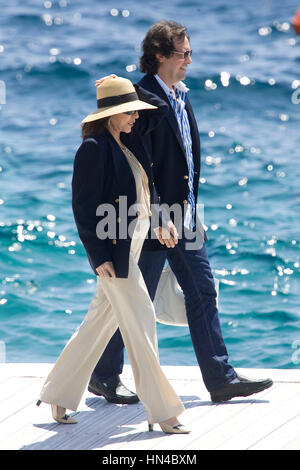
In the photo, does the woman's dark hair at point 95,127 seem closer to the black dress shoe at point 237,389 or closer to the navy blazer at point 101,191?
the navy blazer at point 101,191

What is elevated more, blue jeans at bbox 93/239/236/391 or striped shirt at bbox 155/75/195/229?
striped shirt at bbox 155/75/195/229

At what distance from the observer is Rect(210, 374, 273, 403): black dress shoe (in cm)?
470

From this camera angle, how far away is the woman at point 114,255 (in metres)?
4.20

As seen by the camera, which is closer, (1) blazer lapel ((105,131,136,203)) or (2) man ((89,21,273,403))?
(1) blazer lapel ((105,131,136,203))

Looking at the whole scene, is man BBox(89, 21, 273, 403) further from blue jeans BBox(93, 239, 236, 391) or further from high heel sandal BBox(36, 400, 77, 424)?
high heel sandal BBox(36, 400, 77, 424)

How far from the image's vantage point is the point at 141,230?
4.37 meters

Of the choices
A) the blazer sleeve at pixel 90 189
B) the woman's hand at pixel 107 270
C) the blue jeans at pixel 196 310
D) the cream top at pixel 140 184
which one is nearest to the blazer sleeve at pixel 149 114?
the cream top at pixel 140 184

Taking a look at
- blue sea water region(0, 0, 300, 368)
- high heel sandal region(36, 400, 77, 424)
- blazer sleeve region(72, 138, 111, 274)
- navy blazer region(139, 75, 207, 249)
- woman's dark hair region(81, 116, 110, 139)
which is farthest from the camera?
blue sea water region(0, 0, 300, 368)

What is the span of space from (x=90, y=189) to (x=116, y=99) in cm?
39

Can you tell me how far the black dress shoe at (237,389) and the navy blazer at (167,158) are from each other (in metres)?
0.70

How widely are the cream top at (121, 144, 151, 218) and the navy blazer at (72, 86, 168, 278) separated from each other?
0.20 ft

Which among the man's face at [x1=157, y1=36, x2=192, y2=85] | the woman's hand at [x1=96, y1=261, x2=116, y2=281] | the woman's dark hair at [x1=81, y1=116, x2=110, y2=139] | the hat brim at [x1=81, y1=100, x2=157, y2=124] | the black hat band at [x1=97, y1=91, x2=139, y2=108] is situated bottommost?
the woman's hand at [x1=96, y1=261, x2=116, y2=281]

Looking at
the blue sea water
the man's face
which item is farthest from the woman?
the blue sea water

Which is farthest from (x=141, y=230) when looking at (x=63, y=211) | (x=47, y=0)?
(x=47, y=0)
